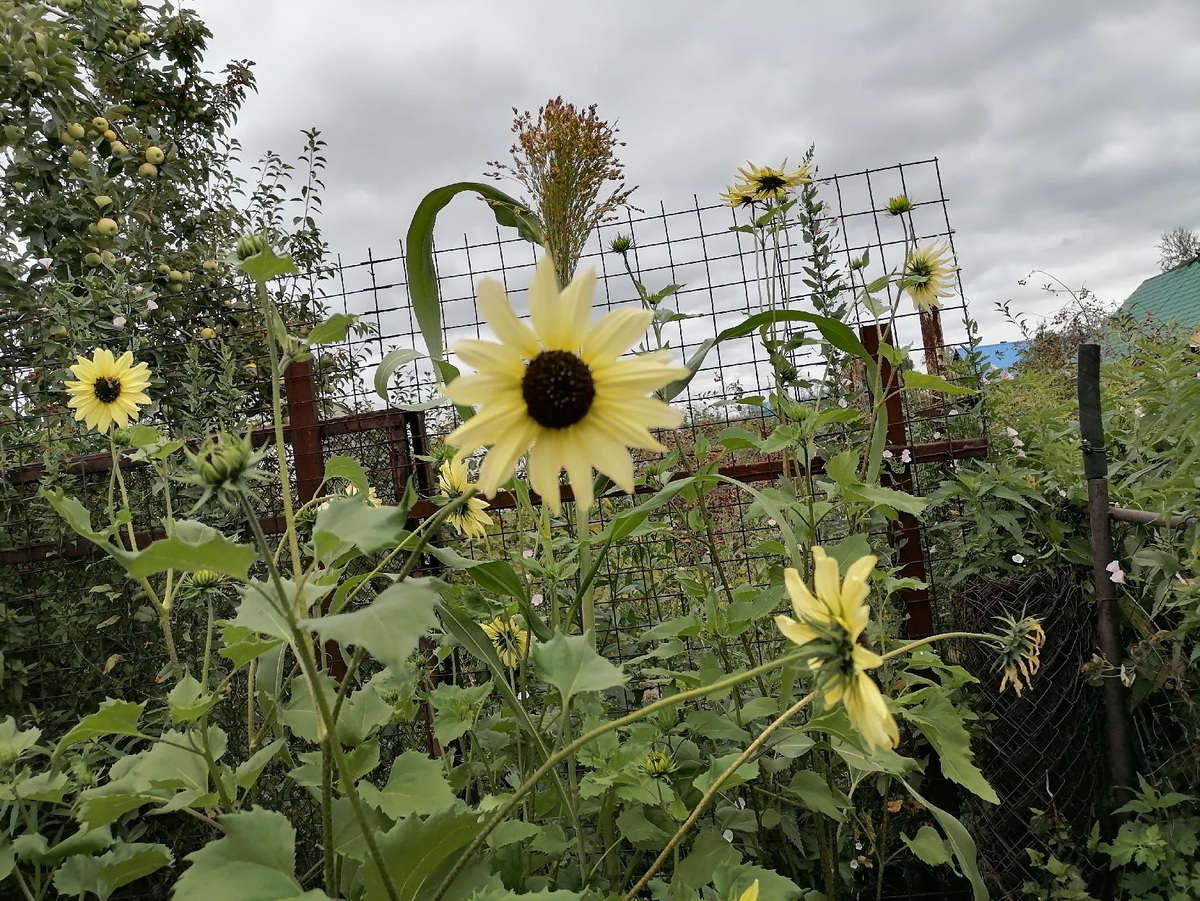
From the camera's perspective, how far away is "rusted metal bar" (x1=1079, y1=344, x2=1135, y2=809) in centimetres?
150

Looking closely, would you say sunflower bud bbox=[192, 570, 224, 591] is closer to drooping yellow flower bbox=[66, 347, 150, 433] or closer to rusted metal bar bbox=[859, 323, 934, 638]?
drooping yellow flower bbox=[66, 347, 150, 433]

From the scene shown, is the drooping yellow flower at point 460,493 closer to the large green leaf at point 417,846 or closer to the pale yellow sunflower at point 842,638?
the large green leaf at point 417,846

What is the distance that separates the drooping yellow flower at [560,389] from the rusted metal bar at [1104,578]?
131 cm

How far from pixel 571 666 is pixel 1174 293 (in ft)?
39.4

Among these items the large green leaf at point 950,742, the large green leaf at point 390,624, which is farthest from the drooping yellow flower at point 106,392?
the large green leaf at point 950,742

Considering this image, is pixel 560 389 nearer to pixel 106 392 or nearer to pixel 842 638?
pixel 842 638

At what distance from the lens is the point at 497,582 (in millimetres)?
865

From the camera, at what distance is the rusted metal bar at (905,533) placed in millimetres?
1851

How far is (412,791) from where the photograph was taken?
0.79 metres

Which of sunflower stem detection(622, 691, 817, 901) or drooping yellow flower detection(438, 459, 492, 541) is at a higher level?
drooping yellow flower detection(438, 459, 492, 541)

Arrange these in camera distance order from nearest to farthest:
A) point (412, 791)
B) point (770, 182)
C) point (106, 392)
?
point (412, 791)
point (106, 392)
point (770, 182)

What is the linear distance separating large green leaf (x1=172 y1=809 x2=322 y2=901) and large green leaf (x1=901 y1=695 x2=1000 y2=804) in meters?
0.80

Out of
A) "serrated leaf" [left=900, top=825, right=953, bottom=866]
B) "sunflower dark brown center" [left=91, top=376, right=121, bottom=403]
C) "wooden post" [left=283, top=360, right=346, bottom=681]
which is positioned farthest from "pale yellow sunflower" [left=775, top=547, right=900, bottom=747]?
"wooden post" [left=283, top=360, right=346, bottom=681]

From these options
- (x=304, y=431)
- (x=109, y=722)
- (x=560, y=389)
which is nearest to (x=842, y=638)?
(x=560, y=389)
